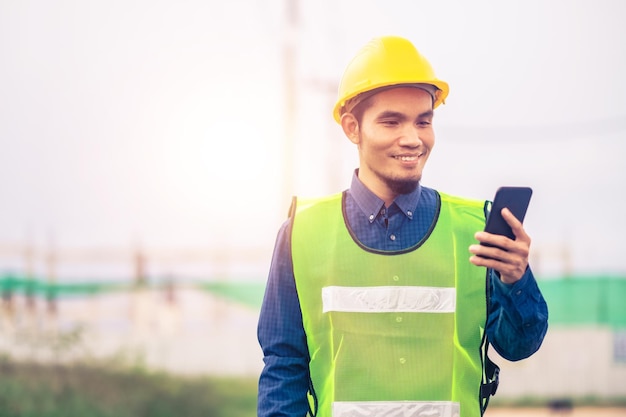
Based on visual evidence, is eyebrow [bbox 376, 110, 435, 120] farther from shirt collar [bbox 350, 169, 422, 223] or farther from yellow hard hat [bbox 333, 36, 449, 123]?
shirt collar [bbox 350, 169, 422, 223]

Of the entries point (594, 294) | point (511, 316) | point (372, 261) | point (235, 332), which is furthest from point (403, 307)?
point (594, 294)

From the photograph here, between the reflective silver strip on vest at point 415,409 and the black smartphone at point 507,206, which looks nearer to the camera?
the black smartphone at point 507,206

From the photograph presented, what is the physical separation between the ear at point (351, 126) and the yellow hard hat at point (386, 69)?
0.05 meters

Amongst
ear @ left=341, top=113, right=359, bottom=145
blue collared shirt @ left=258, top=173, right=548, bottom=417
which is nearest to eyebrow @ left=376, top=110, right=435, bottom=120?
ear @ left=341, top=113, right=359, bottom=145

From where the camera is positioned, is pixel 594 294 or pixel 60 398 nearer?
pixel 60 398

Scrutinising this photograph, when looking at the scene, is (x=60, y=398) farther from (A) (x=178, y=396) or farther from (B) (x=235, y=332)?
(B) (x=235, y=332)

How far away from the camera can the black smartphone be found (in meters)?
2.08

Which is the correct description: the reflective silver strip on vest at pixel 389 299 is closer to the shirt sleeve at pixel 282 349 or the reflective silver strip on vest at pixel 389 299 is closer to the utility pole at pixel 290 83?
the shirt sleeve at pixel 282 349

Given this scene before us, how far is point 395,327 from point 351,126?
0.57 meters

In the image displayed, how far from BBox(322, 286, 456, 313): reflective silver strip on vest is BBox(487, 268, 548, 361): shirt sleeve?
0.15m

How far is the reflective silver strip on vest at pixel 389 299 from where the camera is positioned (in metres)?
2.37

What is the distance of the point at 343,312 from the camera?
2375mm

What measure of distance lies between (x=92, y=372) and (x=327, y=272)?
26.8 feet

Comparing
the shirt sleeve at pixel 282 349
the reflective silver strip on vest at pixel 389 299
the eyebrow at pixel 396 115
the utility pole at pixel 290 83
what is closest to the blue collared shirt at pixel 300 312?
the shirt sleeve at pixel 282 349
